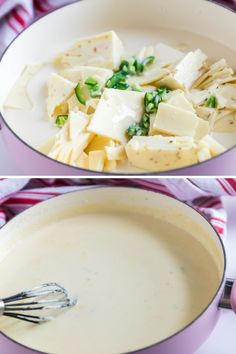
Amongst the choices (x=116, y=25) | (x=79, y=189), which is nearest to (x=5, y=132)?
(x=79, y=189)

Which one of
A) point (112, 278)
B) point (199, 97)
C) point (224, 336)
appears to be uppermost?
point (199, 97)

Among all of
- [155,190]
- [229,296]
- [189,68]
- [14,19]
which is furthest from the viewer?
[14,19]

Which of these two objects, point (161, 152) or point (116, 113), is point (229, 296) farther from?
point (116, 113)

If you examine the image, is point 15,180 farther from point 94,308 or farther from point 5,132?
point 94,308

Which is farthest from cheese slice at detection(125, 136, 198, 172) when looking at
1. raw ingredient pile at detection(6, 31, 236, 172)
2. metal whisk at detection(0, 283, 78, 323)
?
metal whisk at detection(0, 283, 78, 323)

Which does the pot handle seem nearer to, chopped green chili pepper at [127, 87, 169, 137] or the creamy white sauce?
the creamy white sauce

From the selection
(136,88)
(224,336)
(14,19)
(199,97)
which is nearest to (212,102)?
(199,97)

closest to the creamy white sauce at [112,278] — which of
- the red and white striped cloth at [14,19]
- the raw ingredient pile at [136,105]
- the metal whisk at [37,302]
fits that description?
the metal whisk at [37,302]

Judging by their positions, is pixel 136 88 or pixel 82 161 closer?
pixel 82 161
